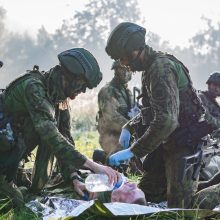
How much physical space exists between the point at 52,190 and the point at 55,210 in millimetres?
1104

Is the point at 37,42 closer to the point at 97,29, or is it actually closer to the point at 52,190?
the point at 97,29

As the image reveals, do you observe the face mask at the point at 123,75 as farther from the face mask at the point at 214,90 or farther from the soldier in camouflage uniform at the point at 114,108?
the face mask at the point at 214,90

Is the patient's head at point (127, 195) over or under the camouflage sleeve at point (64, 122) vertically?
under

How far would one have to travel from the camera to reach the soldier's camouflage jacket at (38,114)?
538 cm

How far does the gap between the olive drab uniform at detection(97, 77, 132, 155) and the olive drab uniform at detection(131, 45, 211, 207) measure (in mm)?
2822

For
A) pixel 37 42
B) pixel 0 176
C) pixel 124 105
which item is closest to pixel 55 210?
pixel 0 176

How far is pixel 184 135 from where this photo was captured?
579 centimetres

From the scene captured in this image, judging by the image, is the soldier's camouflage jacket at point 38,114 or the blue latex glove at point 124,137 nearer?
the soldier's camouflage jacket at point 38,114

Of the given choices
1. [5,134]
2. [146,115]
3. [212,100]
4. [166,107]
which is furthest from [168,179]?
[212,100]

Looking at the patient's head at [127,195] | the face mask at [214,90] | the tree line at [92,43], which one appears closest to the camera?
the patient's head at [127,195]

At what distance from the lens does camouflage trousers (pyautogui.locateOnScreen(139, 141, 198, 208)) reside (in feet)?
18.9

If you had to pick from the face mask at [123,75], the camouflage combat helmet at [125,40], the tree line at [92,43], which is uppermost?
the tree line at [92,43]

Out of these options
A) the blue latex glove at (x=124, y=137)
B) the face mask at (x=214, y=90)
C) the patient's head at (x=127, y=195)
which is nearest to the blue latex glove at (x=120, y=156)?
the patient's head at (x=127, y=195)

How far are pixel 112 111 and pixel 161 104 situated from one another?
3766 mm
